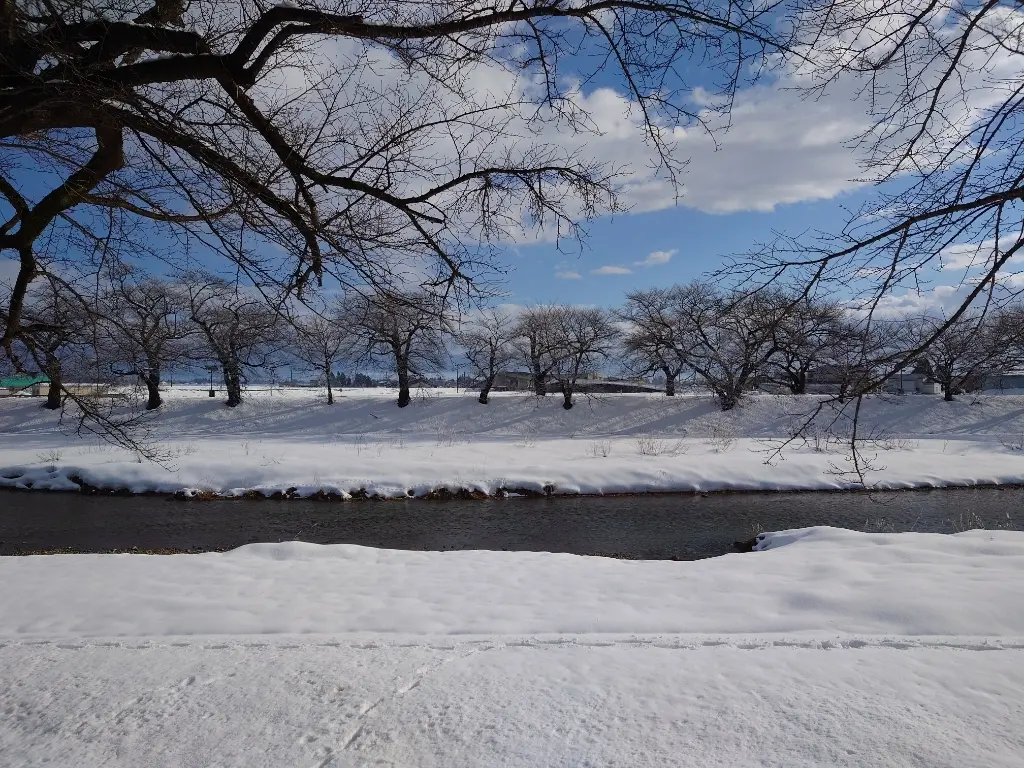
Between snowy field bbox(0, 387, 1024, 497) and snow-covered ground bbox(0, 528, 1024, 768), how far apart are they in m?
3.29

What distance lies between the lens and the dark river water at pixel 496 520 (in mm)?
12969

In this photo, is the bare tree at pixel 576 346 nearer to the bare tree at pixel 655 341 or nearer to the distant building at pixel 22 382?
the bare tree at pixel 655 341

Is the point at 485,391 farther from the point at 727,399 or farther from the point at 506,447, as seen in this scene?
the point at 727,399

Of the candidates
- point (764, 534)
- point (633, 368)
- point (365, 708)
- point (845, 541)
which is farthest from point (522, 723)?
point (633, 368)

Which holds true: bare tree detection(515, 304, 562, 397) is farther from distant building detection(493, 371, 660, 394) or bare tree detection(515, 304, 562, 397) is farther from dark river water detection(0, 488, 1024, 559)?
dark river water detection(0, 488, 1024, 559)

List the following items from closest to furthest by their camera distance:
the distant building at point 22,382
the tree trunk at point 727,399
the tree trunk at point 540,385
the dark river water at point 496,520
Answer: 1. the distant building at point 22,382
2. the dark river water at point 496,520
3. the tree trunk at point 727,399
4. the tree trunk at point 540,385

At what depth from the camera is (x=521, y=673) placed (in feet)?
12.5

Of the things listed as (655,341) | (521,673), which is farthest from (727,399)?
(521,673)

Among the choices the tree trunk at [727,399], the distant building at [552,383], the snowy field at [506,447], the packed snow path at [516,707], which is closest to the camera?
the packed snow path at [516,707]

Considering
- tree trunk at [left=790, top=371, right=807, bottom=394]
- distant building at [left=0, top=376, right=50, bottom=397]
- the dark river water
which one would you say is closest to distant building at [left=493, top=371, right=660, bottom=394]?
Answer: tree trunk at [left=790, top=371, right=807, bottom=394]

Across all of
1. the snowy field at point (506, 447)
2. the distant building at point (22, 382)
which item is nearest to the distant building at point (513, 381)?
the snowy field at point (506, 447)

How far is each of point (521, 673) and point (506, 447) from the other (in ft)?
71.3

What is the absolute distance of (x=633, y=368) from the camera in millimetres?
39500

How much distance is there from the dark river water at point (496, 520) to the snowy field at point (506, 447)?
1.12 metres
